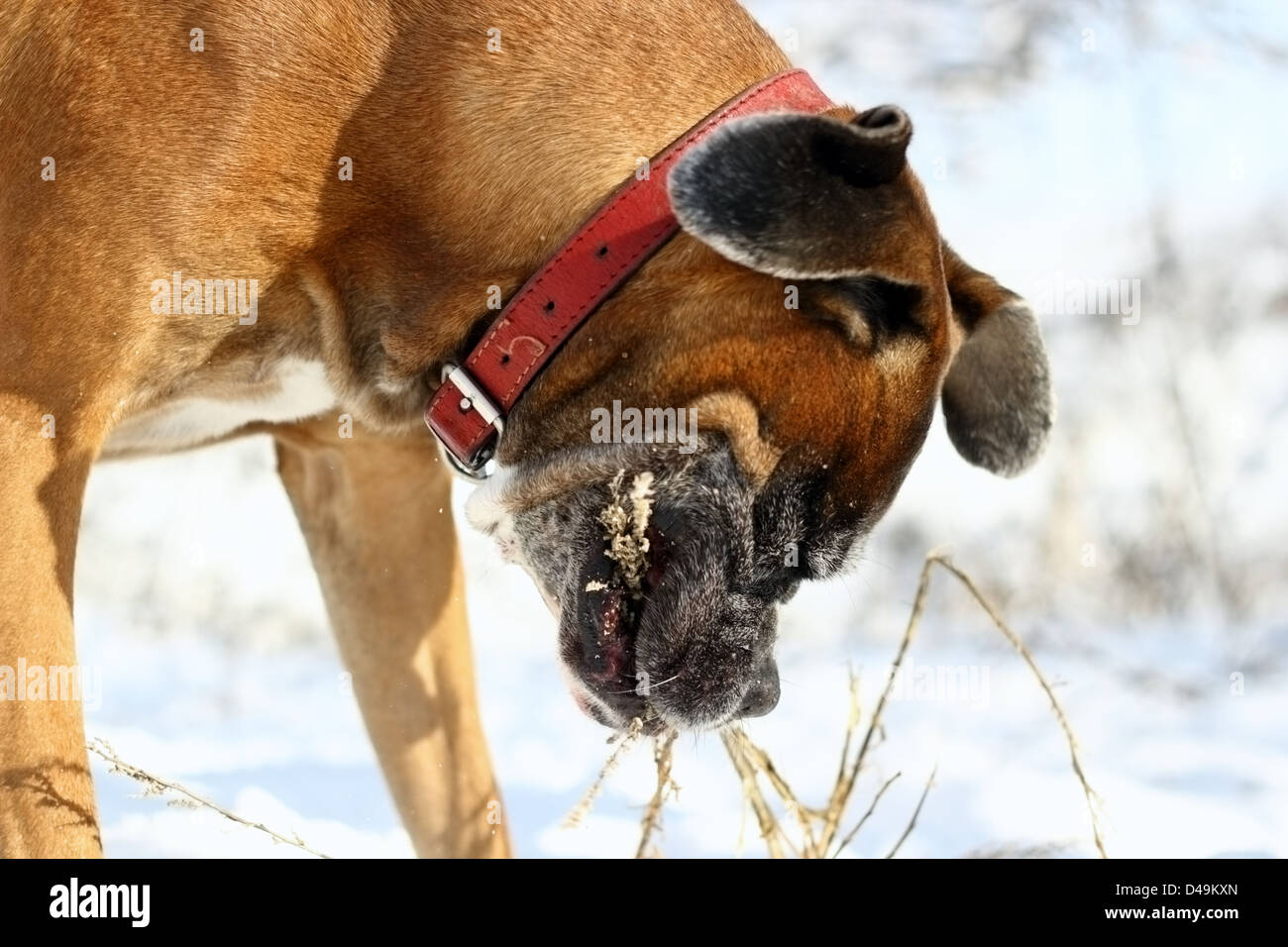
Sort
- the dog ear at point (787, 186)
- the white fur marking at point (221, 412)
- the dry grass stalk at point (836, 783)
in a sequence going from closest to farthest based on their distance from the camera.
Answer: the dog ear at point (787, 186) < the white fur marking at point (221, 412) < the dry grass stalk at point (836, 783)

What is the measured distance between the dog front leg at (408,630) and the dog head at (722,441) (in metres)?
0.94

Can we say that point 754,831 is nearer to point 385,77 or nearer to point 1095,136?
point 385,77

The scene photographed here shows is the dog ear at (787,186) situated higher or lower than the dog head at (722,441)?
higher

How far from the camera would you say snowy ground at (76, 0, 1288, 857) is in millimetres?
4445

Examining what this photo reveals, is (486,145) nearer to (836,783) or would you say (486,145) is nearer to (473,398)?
(473,398)

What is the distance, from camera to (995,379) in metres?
3.14

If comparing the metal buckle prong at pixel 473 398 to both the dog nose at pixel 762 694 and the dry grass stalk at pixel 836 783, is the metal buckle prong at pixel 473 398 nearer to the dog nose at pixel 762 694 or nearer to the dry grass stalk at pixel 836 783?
the dog nose at pixel 762 694

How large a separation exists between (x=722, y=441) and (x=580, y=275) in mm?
375

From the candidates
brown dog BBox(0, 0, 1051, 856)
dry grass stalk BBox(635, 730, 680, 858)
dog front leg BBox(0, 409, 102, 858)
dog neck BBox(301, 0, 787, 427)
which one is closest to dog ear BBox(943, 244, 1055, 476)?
brown dog BBox(0, 0, 1051, 856)

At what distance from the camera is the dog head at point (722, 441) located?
2.63 metres

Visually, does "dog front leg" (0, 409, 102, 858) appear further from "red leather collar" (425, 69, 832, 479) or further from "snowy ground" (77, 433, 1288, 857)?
"snowy ground" (77, 433, 1288, 857)

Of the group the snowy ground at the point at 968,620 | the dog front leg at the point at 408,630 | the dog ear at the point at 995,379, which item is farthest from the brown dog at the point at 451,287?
the snowy ground at the point at 968,620

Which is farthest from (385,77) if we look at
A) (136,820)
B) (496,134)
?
(136,820)
